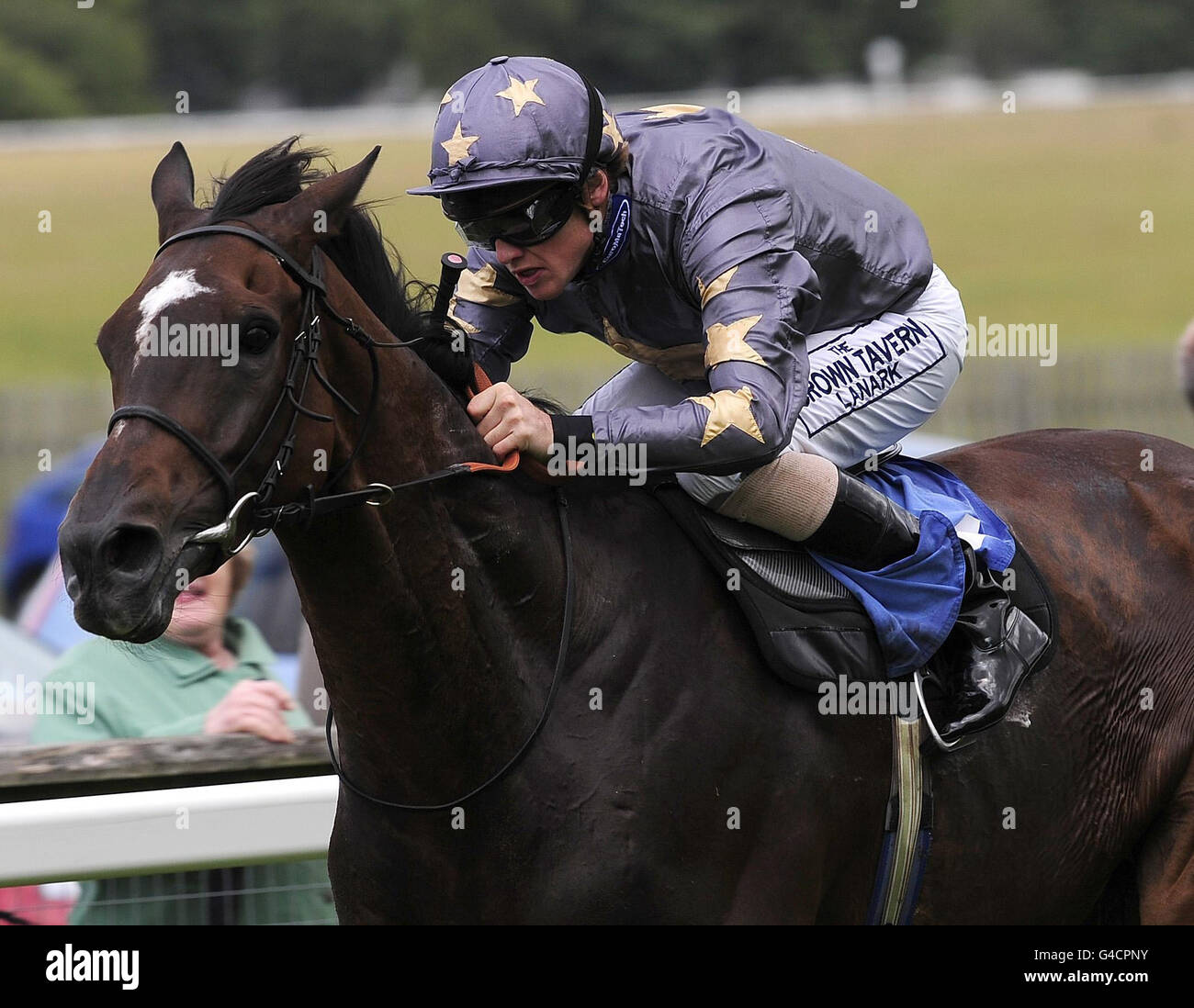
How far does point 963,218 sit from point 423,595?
98.1ft

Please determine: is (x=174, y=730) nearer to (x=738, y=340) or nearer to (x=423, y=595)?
(x=423, y=595)

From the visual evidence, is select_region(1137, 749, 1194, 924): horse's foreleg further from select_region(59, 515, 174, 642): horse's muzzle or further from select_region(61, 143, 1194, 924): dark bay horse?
select_region(59, 515, 174, 642): horse's muzzle

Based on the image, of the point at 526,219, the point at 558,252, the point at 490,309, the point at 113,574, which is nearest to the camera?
the point at 113,574

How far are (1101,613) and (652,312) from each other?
3.97 ft

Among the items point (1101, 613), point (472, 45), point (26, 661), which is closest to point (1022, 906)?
point (1101, 613)

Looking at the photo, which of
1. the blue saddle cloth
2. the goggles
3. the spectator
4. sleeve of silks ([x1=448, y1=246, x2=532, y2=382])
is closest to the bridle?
the goggles

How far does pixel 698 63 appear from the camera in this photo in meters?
53.0

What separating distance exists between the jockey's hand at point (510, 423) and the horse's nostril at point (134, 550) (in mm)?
732

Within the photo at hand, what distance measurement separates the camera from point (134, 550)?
235cm

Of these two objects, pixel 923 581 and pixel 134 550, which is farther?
pixel 923 581

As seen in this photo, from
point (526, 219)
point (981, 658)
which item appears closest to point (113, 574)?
point (526, 219)

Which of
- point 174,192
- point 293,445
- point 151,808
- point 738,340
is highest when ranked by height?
point 174,192

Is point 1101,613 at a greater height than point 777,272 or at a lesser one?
lesser
